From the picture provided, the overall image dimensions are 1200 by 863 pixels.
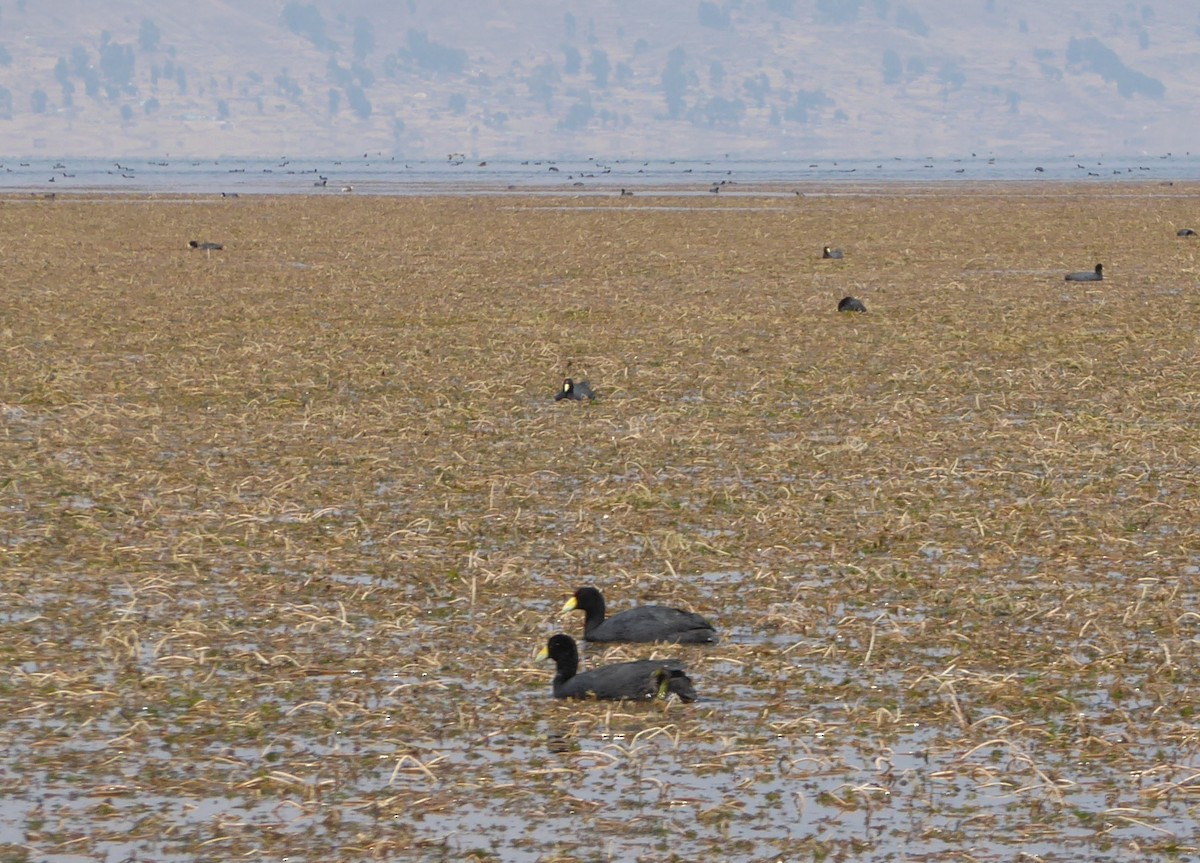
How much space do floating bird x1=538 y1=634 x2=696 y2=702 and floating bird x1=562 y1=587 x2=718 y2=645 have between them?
89 cm

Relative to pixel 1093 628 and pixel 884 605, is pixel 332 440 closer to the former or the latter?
pixel 884 605

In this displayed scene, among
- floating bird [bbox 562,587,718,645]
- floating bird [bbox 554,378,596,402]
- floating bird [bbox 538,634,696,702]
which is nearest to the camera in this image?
floating bird [bbox 538,634,696,702]

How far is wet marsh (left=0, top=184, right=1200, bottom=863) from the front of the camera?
8891 millimetres

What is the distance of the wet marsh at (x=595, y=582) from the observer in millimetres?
8891

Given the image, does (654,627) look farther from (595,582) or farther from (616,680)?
(595,582)

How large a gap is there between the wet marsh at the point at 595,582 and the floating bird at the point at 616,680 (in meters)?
0.11

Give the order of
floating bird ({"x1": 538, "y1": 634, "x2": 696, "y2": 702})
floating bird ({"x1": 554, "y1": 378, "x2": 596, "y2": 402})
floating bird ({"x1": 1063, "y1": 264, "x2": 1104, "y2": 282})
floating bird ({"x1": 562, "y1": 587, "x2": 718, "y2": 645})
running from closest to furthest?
floating bird ({"x1": 538, "y1": 634, "x2": 696, "y2": 702}) → floating bird ({"x1": 562, "y1": 587, "x2": 718, "y2": 645}) → floating bird ({"x1": 554, "y1": 378, "x2": 596, "y2": 402}) → floating bird ({"x1": 1063, "y1": 264, "x2": 1104, "y2": 282})

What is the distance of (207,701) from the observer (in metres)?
10.6

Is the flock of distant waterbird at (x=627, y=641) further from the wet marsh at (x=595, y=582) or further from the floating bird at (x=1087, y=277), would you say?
the floating bird at (x=1087, y=277)

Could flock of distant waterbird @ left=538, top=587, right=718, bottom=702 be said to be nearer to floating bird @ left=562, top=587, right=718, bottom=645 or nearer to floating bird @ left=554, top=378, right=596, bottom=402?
floating bird @ left=562, top=587, right=718, bottom=645

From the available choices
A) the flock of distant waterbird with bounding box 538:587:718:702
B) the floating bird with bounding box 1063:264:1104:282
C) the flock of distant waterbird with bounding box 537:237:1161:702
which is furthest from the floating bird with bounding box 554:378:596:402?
the floating bird with bounding box 1063:264:1104:282

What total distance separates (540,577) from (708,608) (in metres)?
1.44

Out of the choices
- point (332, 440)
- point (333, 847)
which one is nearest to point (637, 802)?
point (333, 847)

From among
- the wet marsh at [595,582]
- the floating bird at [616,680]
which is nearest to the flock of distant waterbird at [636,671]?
the floating bird at [616,680]
